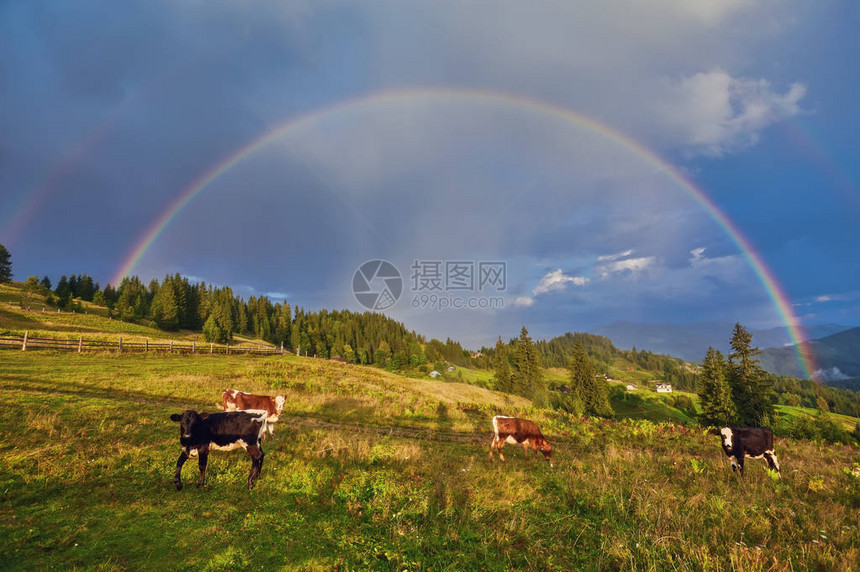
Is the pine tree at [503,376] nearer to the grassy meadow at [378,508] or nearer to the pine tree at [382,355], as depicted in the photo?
the pine tree at [382,355]

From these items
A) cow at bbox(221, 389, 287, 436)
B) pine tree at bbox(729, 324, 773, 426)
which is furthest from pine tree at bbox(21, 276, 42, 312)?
pine tree at bbox(729, 324, 773, 426)

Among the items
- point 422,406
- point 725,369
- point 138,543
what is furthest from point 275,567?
point 725,369

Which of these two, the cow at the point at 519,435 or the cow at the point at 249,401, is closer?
the cow at the point at 519,435

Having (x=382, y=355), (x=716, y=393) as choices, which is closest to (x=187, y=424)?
(x=716, y=393)

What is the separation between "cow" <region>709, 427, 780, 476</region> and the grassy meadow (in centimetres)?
54

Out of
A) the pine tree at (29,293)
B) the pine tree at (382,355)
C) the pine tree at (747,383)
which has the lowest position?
the pine tree at (382,355)

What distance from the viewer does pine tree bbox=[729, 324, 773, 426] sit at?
43.8m

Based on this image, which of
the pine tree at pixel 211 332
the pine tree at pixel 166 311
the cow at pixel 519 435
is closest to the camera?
the cow at pixel 519 435

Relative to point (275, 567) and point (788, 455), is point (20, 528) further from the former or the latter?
point (788, 455)

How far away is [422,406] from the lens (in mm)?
25188

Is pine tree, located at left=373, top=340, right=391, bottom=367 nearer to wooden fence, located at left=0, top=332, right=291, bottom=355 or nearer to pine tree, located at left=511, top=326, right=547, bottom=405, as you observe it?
pine tree, located at left=511, top=326, right=547, bottom=405

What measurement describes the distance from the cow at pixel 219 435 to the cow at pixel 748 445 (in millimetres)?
15005

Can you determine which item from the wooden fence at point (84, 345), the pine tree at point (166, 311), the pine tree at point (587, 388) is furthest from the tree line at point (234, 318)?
the pine tree at point (587, 388)

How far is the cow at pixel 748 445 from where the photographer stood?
455 inches
